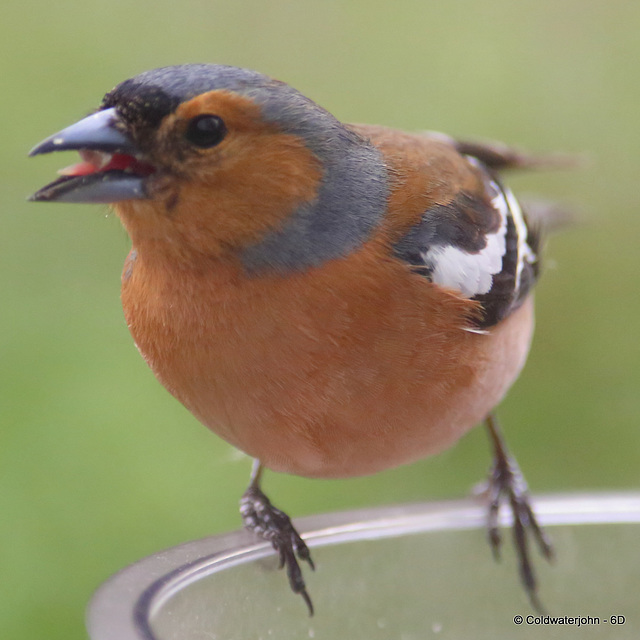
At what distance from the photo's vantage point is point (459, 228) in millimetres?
2008

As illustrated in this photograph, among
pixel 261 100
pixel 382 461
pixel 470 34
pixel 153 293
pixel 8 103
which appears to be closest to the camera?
pixel 261 100

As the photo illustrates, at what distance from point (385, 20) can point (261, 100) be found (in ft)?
10.2

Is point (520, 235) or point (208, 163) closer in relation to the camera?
point (208, 163)

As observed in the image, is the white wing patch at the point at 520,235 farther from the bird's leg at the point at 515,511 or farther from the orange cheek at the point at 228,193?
the orange cheek at the point at 228,193

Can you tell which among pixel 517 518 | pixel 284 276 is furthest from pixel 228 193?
pixel 517 518

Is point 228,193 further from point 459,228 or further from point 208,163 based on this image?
point 459,228

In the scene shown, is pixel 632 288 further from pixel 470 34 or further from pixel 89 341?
pixel 89 341

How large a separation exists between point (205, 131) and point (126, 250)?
2.59 metres

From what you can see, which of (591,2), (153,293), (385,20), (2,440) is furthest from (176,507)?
(591,2)

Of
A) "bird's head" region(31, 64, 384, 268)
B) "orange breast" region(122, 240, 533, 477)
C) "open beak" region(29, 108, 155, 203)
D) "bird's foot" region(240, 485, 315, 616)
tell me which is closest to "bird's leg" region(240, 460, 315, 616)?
"bird's foot" region(240, 485, 315, 616)

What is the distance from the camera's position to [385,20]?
450 cm

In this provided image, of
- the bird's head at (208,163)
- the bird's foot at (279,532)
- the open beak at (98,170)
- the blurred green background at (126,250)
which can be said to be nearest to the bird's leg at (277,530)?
the bird's foot at (279,532)

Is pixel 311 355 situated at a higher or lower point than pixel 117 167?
lower

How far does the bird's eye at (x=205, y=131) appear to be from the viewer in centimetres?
153
